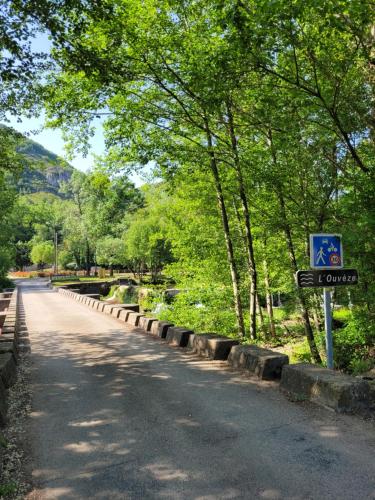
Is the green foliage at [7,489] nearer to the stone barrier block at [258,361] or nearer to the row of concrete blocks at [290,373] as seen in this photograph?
the row of concrete blocks at [290,373]

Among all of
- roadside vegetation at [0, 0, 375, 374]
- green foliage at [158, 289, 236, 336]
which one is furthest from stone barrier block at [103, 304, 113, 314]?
roadside vegetation at [0, 0, 375, 374]

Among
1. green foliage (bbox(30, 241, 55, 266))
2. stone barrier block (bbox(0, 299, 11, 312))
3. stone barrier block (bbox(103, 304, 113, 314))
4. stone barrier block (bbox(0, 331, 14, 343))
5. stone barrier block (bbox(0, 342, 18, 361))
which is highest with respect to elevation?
green foliage (bbox(30, 241, 55, 266))

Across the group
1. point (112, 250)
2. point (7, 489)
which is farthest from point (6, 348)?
point (112, 250)

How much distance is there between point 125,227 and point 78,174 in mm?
19636

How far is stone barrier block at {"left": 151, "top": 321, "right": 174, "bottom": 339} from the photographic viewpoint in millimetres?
10289

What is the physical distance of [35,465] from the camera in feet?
12.3

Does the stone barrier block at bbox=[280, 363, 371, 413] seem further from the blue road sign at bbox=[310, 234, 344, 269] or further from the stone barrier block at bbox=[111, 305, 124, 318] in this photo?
the stone barrier block at bbox=[111, 305, 124, 318]

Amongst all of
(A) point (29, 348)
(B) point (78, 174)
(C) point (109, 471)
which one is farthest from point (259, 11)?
(B) point (78, 174)

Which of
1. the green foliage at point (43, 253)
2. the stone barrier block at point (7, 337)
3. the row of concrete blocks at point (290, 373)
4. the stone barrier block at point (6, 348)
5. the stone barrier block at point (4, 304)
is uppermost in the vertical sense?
the green foliage at point (43, 253)

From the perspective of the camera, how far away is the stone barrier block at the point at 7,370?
6121mm

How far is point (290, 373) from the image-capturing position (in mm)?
5457

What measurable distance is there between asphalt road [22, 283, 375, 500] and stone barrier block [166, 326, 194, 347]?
1891mm

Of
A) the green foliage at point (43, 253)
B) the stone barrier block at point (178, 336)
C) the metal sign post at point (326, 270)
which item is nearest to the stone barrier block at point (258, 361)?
the metal sign post at point (326, 270)

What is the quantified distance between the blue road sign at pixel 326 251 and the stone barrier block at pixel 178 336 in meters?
4.26
